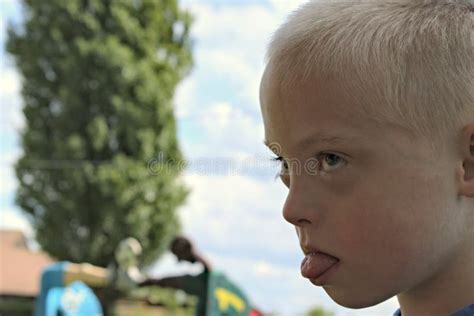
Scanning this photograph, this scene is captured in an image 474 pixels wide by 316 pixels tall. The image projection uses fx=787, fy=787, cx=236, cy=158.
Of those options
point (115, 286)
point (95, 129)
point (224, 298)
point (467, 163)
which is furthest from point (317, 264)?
point (95, 129)

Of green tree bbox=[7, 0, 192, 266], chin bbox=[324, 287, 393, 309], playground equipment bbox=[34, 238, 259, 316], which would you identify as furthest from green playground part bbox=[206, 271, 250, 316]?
green tree bbox=[7, 0, 192, 266]

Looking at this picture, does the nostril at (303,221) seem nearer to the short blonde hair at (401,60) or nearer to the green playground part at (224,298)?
the short blonde hair at (401,60)

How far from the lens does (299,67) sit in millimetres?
462

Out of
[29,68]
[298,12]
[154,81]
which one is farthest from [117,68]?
[298,12]

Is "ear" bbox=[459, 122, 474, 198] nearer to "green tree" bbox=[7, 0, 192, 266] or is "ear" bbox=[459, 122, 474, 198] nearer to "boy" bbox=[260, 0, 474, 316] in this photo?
"boy" bbox=[260, 0, 474, 316]

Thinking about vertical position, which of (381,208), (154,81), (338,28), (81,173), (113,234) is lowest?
(381,208)

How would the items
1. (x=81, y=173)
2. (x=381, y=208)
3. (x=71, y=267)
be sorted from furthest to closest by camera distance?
(x=81, y=173), (x=71, y=267), (x=381, y=208)

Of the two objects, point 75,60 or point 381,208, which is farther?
point 75,60

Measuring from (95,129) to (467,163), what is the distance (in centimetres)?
691

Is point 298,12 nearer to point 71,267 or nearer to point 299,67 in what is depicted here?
point 299,67

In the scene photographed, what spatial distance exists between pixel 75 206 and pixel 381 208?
7.01 metres

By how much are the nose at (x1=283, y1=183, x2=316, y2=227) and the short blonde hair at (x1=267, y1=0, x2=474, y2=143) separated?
6 cm

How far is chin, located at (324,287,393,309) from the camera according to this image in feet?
1.52

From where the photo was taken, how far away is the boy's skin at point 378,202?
440 millimetres
